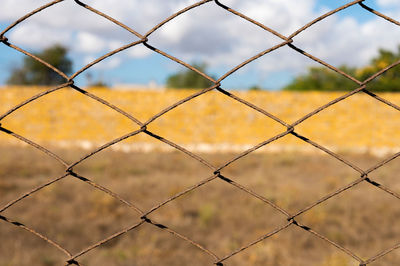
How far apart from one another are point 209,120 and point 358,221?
9489mm

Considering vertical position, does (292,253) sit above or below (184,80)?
above

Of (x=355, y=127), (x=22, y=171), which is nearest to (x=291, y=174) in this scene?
(x=355, y=127)

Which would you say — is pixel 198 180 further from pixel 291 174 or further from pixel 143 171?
pixel 291 174

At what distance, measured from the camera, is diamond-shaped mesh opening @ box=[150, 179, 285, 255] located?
225 inches

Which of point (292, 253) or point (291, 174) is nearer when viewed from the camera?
point (292, 253)

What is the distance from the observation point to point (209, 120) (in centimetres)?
1559

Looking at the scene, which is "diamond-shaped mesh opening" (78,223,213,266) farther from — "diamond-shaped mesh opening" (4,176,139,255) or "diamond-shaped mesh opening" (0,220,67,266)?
"diamond-shaped mesh opening" (4,176,139,255)

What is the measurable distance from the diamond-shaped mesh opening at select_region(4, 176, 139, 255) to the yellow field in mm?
7549

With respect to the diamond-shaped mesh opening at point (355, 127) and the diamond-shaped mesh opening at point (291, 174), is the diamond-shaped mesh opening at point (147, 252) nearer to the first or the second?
the diamond-shaped mesh opening at point (291, 174)

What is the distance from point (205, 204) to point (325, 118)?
9386mm

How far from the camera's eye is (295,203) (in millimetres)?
7539

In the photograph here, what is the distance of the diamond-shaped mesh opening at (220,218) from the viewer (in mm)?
5715

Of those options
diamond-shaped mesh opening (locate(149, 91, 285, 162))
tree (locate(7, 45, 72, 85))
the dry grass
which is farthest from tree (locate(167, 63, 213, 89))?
the dry grass

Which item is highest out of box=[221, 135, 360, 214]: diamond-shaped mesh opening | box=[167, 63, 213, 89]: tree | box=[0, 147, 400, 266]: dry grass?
box=[0, 147, 400, 266]: dry grass
